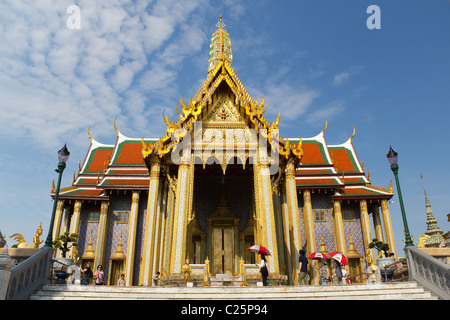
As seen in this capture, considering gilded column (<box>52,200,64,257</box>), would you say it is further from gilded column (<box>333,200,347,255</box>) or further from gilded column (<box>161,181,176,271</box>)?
gilded column (<box>333,200,347,255</box>)

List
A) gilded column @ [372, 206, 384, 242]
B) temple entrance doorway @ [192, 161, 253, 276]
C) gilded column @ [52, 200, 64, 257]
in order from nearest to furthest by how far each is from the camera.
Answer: temple entrance doorway @ [192, 161, 253, 276], gilded column @ [52, 200, 64, 257], gilded column @ [372, 206, 384, 242]

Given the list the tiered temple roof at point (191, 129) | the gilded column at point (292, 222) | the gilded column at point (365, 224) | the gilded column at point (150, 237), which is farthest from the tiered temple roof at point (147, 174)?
the gilded column at point (292, 222)

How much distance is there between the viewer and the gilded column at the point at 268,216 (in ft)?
39.9

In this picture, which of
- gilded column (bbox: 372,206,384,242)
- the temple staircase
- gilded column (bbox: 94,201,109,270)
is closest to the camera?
the temple staircase

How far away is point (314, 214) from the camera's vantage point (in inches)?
824

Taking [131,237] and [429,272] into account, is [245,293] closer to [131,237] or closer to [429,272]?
[429,272]

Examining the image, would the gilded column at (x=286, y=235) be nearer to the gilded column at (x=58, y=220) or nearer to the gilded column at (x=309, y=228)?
the gilded column at (x=309, y=228)

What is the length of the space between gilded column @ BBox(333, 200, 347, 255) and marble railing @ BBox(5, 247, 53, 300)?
15370mm

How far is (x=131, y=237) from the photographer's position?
18.8m

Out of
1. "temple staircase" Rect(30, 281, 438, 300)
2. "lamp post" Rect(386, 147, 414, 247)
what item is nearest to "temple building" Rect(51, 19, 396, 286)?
"temple staircase" Rect(30, 281, 438, 300)

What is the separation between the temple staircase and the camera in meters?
7.91

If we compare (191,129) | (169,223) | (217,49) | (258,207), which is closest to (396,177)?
(258,207)
